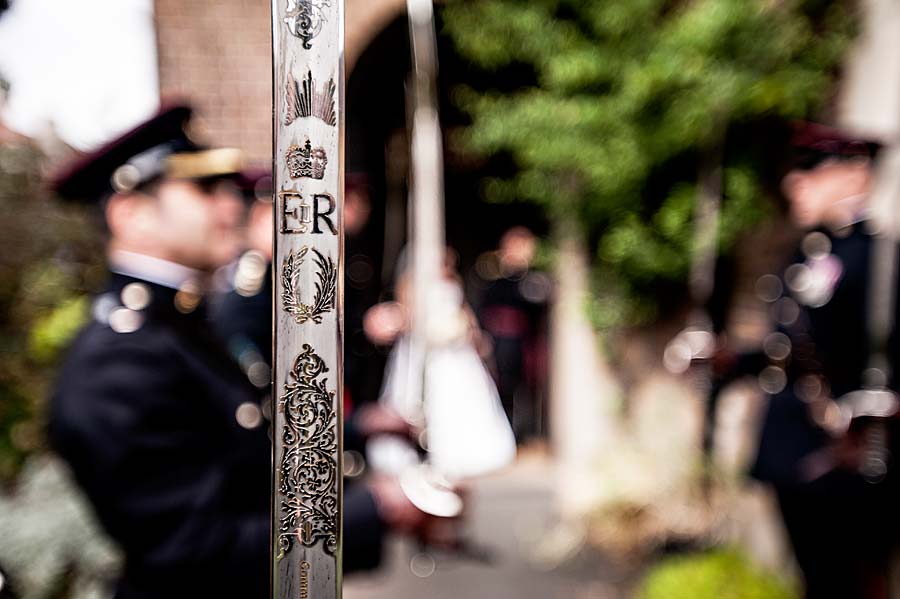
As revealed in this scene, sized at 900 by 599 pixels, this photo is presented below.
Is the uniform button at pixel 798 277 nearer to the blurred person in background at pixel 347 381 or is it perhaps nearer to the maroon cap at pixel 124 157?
the blurred person in background at pixel 347 381

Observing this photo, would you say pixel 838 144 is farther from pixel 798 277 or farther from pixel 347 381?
pixel 347 381

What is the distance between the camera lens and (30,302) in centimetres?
243

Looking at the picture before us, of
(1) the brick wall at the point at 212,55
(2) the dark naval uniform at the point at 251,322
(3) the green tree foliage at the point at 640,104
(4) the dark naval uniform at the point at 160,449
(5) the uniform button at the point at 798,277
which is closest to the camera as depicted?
(4) the dark naval uniform at the point at 160,449

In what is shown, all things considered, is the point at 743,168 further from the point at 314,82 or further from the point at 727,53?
the point at 314,82

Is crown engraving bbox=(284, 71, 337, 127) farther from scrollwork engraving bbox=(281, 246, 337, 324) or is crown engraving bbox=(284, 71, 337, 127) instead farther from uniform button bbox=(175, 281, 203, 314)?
uniform button bbox=(175, 281, 203, 314)

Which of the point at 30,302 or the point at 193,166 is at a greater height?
the point at 193,166

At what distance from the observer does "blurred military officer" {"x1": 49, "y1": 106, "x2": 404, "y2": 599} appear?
1.36 m

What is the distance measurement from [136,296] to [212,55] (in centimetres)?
106

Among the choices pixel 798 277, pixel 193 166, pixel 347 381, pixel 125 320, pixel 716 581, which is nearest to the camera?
pixel 125 320

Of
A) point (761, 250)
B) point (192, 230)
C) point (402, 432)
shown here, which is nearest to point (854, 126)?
point (761, 250)

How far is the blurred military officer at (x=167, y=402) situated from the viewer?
1.36 m

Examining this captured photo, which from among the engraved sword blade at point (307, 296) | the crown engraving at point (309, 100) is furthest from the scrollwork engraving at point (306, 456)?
the crown engraving at point (309, 100)

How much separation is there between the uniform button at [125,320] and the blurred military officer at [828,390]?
1.91 m

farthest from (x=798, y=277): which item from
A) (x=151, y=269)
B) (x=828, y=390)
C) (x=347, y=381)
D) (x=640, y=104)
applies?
(x=347, y=381)
